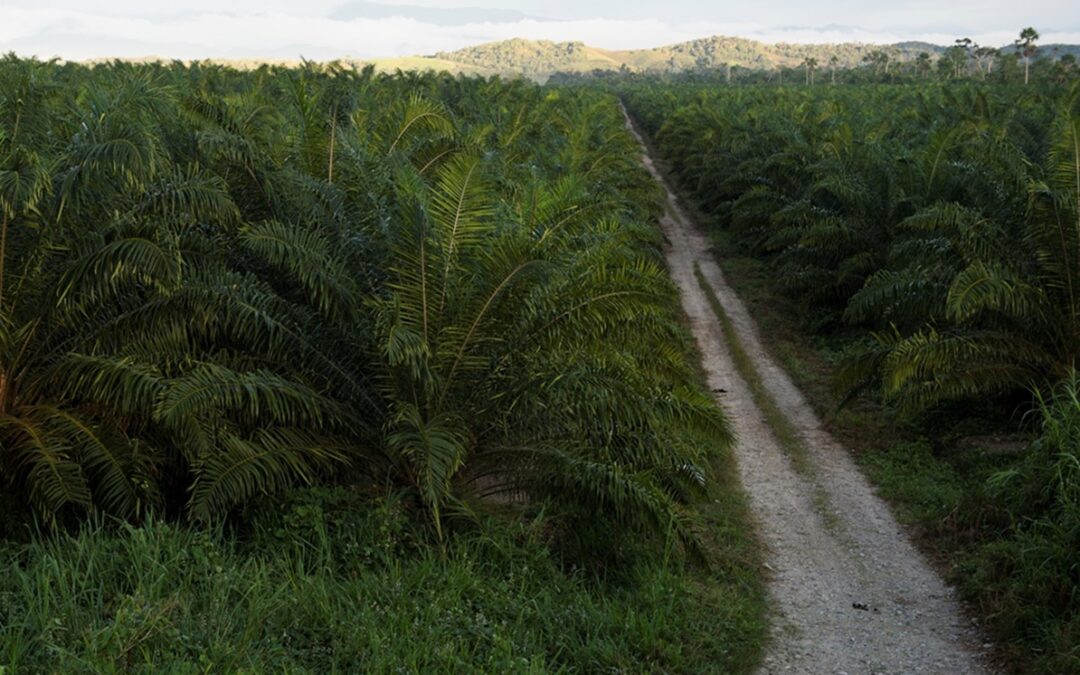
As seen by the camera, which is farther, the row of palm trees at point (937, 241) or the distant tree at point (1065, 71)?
the distant tree at point (1065, 71)

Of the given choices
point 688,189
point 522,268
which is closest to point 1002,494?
point 522,268

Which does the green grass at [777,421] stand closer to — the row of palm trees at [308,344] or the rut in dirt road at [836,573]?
the rut in dirt road at [836,573]

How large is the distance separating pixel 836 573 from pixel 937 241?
575 centimetres

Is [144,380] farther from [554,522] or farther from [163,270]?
[554,522]

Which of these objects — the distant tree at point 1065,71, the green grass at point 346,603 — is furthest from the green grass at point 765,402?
the distant tree at point 1065,71

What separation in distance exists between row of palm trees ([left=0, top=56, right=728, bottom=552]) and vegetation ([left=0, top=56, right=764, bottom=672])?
25 millimetres

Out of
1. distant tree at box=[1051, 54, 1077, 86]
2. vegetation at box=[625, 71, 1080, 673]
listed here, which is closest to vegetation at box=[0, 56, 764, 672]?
vegetation at box=[625, 71, 1080, 673]

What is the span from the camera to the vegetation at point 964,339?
7.42 metres

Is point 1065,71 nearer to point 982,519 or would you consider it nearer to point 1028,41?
point 1028,41

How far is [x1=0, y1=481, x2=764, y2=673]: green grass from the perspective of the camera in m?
4.81

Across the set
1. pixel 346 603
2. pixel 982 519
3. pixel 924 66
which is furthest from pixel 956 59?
pixel 346 603

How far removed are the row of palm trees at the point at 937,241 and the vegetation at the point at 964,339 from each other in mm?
25

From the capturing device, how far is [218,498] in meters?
6.64

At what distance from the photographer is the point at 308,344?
7.55 meters
